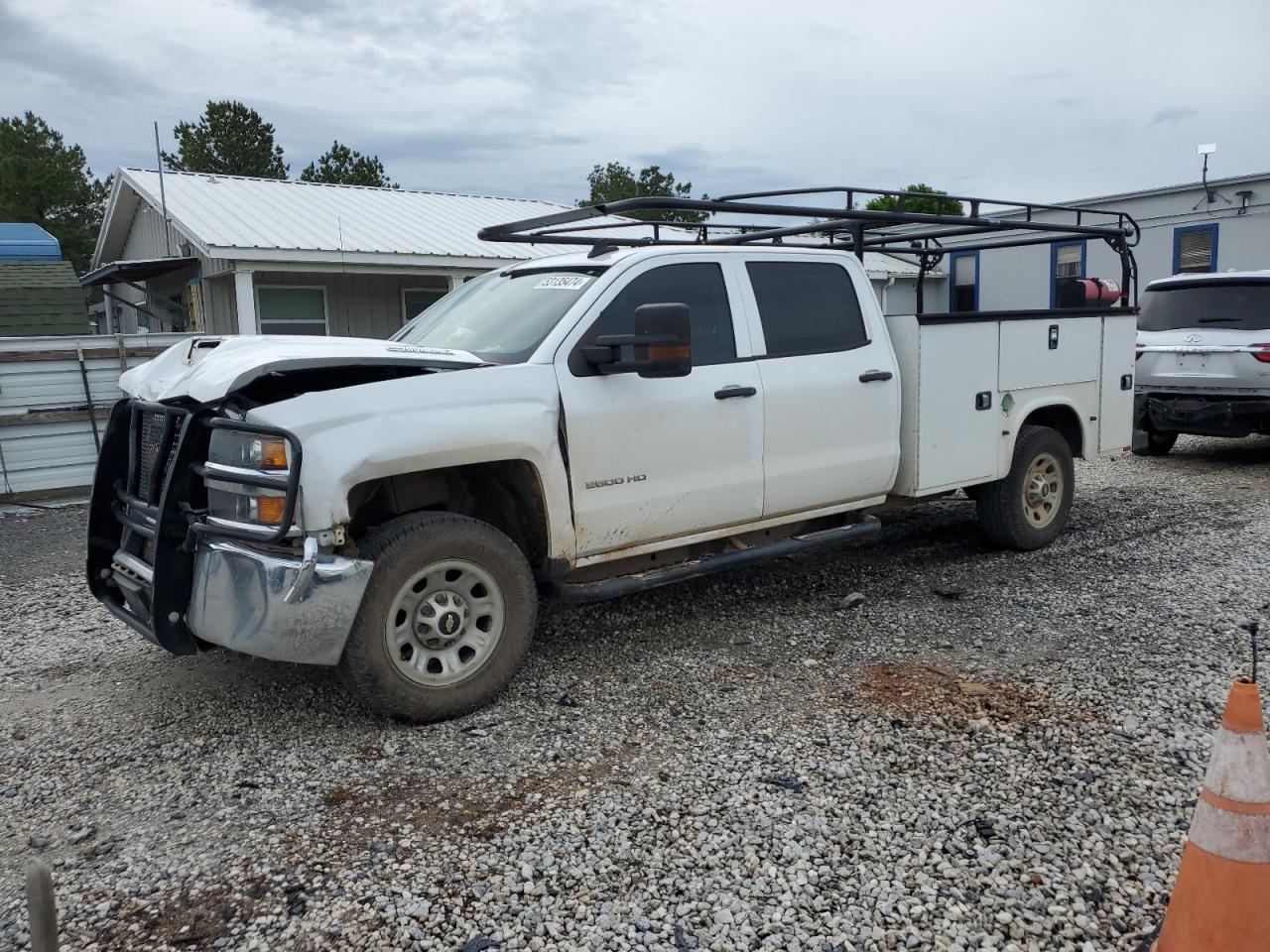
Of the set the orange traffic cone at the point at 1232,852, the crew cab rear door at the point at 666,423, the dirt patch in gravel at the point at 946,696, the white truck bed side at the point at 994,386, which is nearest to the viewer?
the orange traffic cone at the point at 1232,852

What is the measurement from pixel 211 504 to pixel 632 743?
194 cm

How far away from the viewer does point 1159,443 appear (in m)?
11.6

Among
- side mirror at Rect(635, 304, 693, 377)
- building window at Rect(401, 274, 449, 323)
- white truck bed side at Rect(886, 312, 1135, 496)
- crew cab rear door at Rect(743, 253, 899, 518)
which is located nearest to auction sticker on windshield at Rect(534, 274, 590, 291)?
side mirror at Rect(635, 304, 693, 377)

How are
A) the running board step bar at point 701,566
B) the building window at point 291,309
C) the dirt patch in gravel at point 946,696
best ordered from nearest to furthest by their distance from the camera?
the dirt patch in gravel at point 946,696, the running board step bar at point 701,566, the building window at point 291,309

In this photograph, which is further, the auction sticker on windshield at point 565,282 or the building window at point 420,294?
the building window at point 420,294

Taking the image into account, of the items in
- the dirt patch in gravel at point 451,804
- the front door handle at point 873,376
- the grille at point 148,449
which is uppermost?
the front door handle at point 873,376

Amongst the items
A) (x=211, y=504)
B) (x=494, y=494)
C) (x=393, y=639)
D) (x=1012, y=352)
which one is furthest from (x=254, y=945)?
(x=1012, y=352)

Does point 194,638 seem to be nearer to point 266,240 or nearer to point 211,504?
point 211,504

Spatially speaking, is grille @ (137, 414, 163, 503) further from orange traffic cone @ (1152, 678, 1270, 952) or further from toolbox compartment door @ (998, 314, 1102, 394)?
toolbox compartment door @ (998, 314, 1102, 394)

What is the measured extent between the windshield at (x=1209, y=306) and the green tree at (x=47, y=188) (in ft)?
104

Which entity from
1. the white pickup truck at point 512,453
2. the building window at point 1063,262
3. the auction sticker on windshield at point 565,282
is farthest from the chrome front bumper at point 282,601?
the building window at point 1063,262

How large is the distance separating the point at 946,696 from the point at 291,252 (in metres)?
11.8

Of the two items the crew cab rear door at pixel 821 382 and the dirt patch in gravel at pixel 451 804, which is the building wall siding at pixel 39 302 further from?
the dirt patch in gravel at pixel 451 804

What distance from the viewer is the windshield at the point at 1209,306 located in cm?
1010
